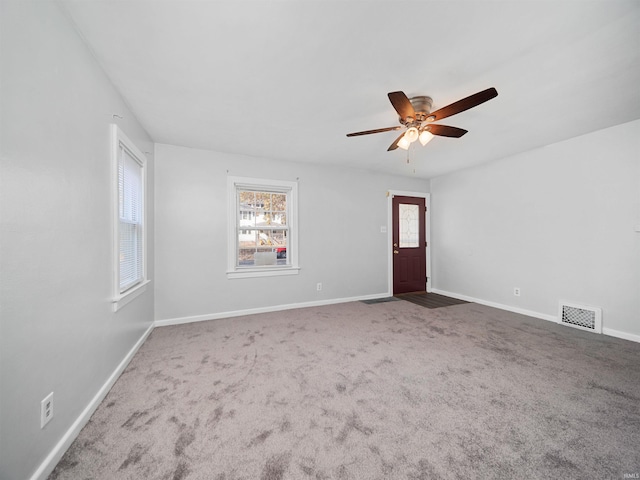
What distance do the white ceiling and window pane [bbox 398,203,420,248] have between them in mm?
2365

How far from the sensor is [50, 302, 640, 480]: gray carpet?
131cm

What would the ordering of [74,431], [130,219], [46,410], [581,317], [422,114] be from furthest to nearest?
1. [581,317]
2. [130,219]
3. [422,114]
4. [74,431]
5. [46,410]

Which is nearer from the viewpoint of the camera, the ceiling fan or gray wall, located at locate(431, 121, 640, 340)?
the ceiling fan

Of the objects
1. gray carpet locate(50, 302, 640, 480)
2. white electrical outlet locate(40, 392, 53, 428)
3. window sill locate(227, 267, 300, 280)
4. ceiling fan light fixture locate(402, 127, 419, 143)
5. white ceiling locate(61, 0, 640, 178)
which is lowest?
gray carpet locate(50, 302, 640, 480)

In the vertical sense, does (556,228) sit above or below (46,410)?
above

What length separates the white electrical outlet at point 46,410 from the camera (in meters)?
1.23

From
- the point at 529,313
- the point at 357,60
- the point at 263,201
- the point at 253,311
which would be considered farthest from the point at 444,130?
the point at 253,311

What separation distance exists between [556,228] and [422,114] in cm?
292

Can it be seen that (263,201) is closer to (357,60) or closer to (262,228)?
(262,228)

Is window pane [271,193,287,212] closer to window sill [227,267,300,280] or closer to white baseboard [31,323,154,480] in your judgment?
window sill [227,267,300,280]

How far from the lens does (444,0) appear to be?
139 cm

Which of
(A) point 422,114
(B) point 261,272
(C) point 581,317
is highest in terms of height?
(A) point 422,114

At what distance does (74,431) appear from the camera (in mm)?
1489

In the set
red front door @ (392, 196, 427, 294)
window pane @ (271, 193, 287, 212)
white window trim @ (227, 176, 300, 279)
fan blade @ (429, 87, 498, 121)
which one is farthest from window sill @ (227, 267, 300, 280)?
fan blade @ (429, 87, 498, 121)
